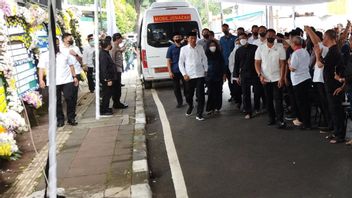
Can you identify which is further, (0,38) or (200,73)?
(200,73)

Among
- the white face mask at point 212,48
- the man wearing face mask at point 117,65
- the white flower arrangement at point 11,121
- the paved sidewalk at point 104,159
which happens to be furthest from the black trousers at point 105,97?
the white flower arrangement at point 11,121

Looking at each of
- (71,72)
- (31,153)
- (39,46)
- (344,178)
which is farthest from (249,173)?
(39,46)

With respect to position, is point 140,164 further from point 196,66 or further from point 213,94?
point 213,94

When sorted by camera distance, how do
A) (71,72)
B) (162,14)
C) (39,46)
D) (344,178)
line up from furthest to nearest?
(162,14)
(39,46)
(71,72)
(344,178)

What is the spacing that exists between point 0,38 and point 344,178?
5508mm

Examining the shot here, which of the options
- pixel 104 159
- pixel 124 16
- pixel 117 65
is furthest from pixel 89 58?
pixel 124 16

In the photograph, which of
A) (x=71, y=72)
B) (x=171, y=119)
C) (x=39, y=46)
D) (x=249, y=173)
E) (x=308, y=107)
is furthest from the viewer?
(x=39, y=46)

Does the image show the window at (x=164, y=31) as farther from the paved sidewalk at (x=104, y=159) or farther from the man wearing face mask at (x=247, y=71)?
the man wearing face mask at (x=247, y=71)

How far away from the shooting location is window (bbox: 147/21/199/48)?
13.6m

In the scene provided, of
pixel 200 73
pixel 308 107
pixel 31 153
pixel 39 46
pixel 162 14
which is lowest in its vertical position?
pixel 31 153

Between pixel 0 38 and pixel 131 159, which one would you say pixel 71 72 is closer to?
pixel 0 38

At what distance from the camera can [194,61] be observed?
8422mm

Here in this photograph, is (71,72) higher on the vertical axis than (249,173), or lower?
higher

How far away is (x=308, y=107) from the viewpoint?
7.04m
